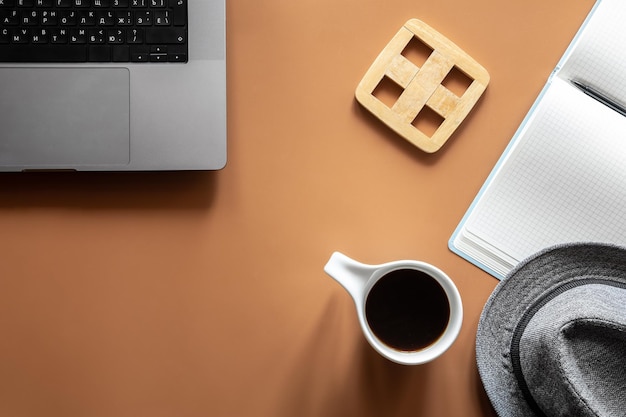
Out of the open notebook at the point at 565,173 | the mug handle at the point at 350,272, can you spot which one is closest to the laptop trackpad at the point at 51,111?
the mug handle at the point at 350,272

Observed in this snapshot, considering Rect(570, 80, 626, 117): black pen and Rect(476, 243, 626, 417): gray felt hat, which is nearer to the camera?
Rect(476, 243, 626, 417): gray felt hat

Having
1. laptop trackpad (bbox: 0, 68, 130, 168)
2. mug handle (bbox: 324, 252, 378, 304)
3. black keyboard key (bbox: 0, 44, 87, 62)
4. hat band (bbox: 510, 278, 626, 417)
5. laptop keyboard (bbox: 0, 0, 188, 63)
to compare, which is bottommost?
hat band (bbox: 510, 278, 626, 417)

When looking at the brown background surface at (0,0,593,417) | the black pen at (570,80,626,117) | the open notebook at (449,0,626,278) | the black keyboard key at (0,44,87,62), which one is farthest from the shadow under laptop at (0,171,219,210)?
the black pen at (570,80,626,117)

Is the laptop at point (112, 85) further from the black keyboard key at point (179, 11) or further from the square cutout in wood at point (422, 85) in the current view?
the square cutout in wood at point (422, 85)

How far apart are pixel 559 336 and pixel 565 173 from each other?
0.22 meters

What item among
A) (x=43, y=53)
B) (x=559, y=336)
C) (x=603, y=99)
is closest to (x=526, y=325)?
(x=559, y=336)

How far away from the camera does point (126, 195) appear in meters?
0.74

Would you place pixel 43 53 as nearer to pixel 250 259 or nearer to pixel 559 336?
pixel 250 259

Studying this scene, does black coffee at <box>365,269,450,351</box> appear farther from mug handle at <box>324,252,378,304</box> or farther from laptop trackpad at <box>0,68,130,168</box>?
laptop trackpad at <box>0,68,130,168</box>

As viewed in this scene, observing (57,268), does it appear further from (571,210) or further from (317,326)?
(571,210)

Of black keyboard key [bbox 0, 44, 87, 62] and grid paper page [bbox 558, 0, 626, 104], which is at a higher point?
grid paper page [bbox 558, 0, 626, 104]

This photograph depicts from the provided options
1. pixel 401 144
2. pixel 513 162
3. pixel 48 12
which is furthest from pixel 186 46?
pixel 513 162

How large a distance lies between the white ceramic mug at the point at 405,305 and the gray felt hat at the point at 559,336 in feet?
0.25

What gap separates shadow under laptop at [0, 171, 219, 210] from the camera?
74 cm
